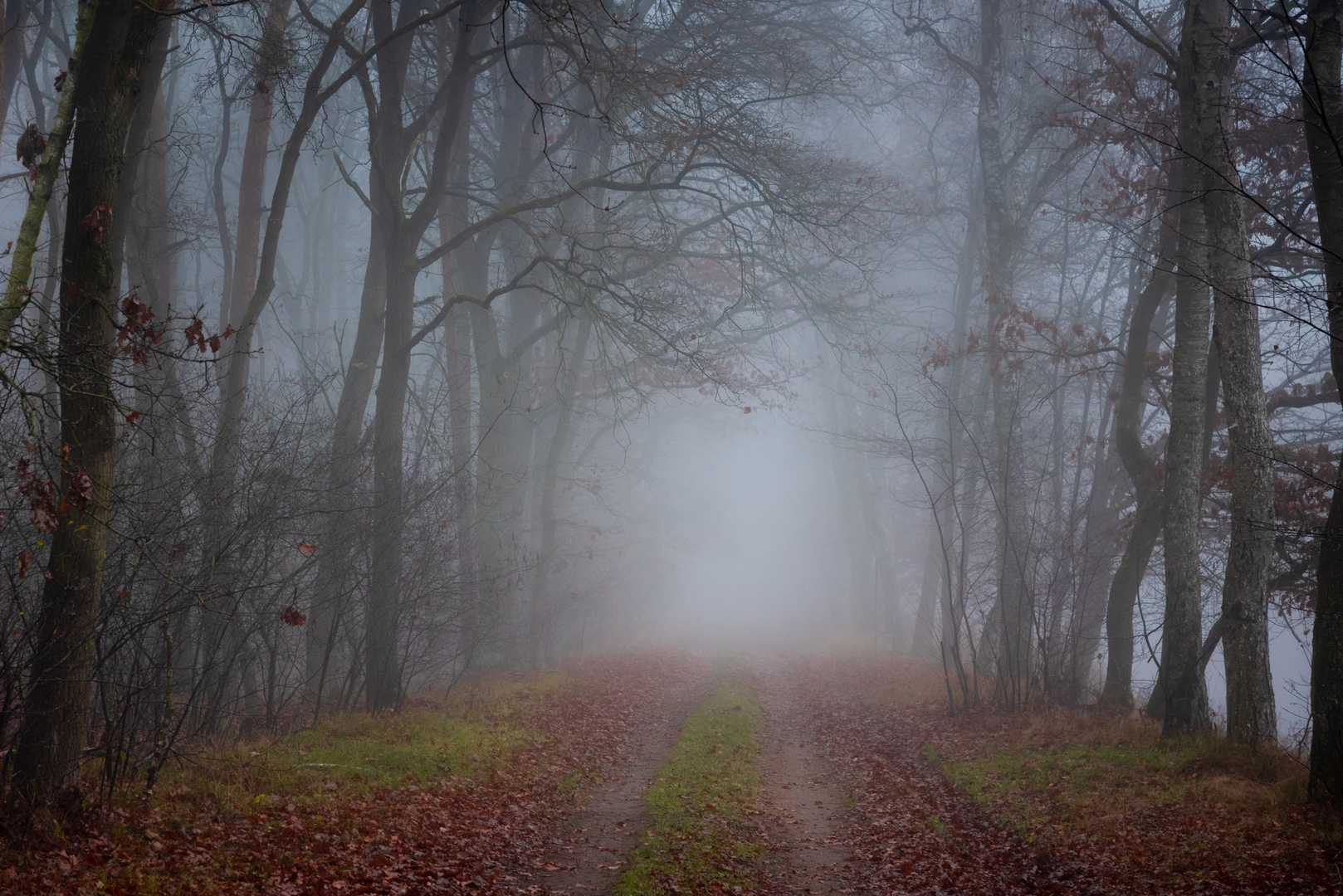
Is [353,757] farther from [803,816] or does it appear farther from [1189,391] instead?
[1189,391]

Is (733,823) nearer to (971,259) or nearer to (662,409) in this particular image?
(971,259)

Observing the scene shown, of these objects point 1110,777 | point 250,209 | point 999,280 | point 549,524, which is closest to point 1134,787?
point 1110,777

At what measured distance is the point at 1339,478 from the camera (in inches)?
242

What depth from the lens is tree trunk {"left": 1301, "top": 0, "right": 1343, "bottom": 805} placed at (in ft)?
19.8

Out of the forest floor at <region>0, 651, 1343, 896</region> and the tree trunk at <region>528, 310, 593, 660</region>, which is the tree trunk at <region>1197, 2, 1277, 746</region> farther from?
the tree trunk at <region>528, 310, 593, 660</region>

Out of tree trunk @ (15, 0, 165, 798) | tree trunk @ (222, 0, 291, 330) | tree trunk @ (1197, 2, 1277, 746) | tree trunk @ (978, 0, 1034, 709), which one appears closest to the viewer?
tree trunk @ (15, 0, 165, 798)

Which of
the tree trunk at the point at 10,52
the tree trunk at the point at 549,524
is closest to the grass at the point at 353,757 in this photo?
the tree trunk at the point at 549,524

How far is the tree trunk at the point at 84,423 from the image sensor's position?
520cm

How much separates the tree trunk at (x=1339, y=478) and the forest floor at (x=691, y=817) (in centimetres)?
47

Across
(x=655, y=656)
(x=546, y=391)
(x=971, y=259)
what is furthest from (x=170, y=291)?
(x=971, y=259)

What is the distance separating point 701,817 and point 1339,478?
5882 mm

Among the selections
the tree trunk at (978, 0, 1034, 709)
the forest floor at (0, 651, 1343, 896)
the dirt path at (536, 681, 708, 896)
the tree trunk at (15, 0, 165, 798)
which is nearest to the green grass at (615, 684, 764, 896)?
the forest floor at (0, 651, 1343, 896)

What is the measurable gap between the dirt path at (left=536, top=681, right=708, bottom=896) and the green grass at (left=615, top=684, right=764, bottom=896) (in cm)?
17

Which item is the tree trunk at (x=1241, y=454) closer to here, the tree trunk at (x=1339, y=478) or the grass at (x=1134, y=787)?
the grass at (x=1134, y=787)
